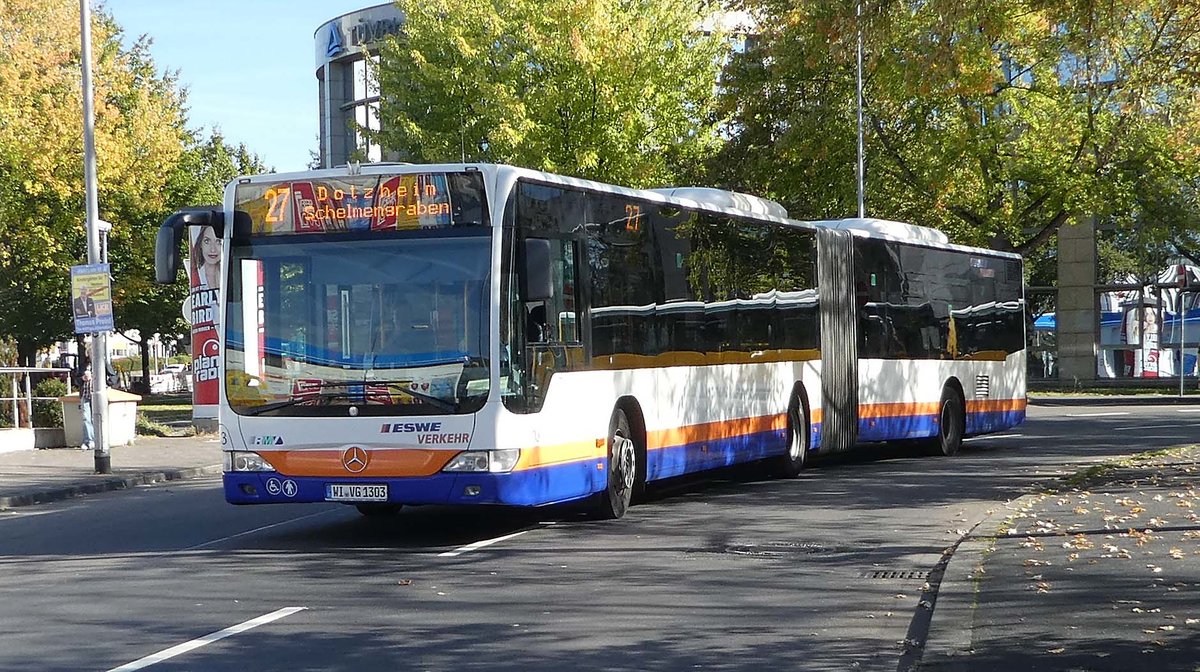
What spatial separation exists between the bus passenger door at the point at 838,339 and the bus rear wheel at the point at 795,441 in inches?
28.0

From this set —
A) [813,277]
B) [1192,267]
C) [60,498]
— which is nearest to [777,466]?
[813,277]

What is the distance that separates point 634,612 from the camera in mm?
9180

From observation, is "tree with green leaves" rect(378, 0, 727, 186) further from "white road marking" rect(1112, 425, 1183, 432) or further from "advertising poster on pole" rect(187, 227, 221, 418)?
"white road marking" rect(1112, 425, 1183, 432)

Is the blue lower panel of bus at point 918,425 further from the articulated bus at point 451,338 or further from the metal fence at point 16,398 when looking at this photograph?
the metal fence at point 16,398

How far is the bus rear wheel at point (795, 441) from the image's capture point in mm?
19062

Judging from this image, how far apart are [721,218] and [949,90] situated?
6.50 meters

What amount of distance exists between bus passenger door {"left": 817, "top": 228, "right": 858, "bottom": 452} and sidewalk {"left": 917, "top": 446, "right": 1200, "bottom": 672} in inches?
246

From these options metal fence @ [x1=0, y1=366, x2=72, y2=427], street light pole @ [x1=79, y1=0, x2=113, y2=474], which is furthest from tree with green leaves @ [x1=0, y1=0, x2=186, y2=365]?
street light pole @ [x1=79, y1=0, x2=113, y2=474]

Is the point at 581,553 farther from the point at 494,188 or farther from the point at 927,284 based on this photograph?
the point at 927,284

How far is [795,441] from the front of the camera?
19266mm

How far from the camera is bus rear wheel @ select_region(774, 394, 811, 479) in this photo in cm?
1906

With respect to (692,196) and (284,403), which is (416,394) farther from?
(692,196)

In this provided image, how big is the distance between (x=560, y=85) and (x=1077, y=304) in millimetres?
21501

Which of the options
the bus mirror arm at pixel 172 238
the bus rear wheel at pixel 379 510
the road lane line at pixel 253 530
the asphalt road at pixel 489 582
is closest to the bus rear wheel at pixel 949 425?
the asphalt road at pixel 489 582
